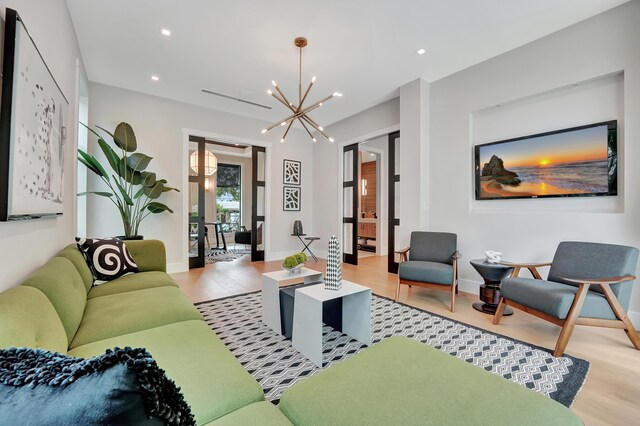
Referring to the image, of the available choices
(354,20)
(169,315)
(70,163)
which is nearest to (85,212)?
(70,163)

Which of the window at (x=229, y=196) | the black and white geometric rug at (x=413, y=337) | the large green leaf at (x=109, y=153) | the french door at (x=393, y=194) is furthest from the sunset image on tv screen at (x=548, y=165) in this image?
the window at (x=229, y=196)

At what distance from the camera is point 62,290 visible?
1516mm

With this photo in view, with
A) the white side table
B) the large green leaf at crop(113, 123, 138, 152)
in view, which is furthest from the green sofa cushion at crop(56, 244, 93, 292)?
the large green leaf at crop(113, 123, 138, 152)

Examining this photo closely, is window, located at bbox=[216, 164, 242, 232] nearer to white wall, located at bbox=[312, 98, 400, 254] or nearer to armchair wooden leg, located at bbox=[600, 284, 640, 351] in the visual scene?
white wall, located at bbox=[312, 98, 400, 254]

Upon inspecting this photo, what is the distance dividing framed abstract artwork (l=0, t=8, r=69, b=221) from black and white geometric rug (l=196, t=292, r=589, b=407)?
5.50 feet

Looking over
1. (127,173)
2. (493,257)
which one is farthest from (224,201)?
(493,257)

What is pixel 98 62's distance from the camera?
374 centimetres

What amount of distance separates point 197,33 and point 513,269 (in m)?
4.35

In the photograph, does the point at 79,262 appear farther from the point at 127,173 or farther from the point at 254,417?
the point at 127,173

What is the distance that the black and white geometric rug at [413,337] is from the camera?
1.88 metres

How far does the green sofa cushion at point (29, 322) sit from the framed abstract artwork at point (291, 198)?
17.1ft

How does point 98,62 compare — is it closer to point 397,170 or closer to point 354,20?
point 354,20

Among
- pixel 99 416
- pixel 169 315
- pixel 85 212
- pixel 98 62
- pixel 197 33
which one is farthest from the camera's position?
pixel 85 212

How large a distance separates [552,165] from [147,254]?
466 cm
